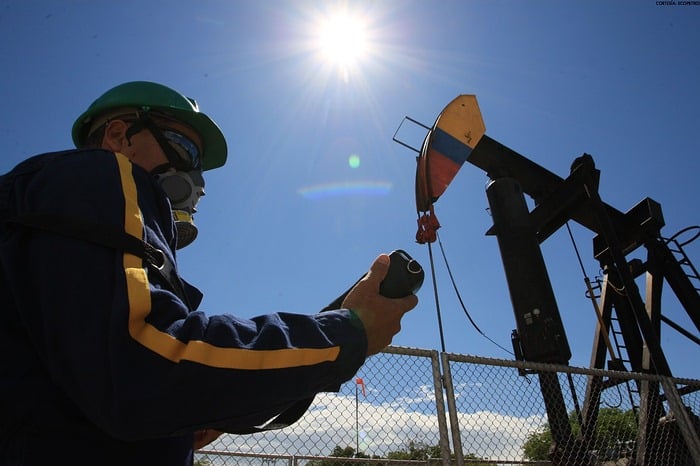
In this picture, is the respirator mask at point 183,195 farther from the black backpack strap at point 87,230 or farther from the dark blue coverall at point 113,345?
the black backpack strap at point 87,230

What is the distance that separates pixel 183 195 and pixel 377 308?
101cm

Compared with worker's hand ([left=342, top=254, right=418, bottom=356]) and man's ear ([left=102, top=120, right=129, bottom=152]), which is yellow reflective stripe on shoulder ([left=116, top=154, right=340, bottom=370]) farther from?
man's ear ([left=102, top=120, right=129, bottom=152])

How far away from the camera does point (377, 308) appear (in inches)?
38.9

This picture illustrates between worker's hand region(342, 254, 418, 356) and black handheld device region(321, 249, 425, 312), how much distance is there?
2 cm

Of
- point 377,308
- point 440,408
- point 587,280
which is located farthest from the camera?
point 587,280

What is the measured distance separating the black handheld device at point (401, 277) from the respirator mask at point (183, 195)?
890 millimetres

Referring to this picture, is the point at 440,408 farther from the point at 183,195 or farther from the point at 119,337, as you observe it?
the point at 119,337

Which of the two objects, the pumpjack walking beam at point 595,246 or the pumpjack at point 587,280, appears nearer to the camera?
the pumpjack at point 587,280

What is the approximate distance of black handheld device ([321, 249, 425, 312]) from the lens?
3.42 feet

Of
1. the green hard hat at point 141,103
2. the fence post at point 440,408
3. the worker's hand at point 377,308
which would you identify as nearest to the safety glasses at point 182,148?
the green hard hat at point 141,103

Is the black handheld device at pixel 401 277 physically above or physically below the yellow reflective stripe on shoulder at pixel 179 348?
above

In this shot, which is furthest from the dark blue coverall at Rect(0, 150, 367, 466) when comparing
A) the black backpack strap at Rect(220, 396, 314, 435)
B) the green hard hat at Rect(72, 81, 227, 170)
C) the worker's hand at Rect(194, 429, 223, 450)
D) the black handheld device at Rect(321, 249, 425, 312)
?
the green hard hat at Rect(72, 81, 227, 170)

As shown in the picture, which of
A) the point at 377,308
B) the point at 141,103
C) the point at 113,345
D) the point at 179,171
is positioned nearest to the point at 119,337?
the point at 113,345

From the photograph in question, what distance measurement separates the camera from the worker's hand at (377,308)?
0.97 metres
